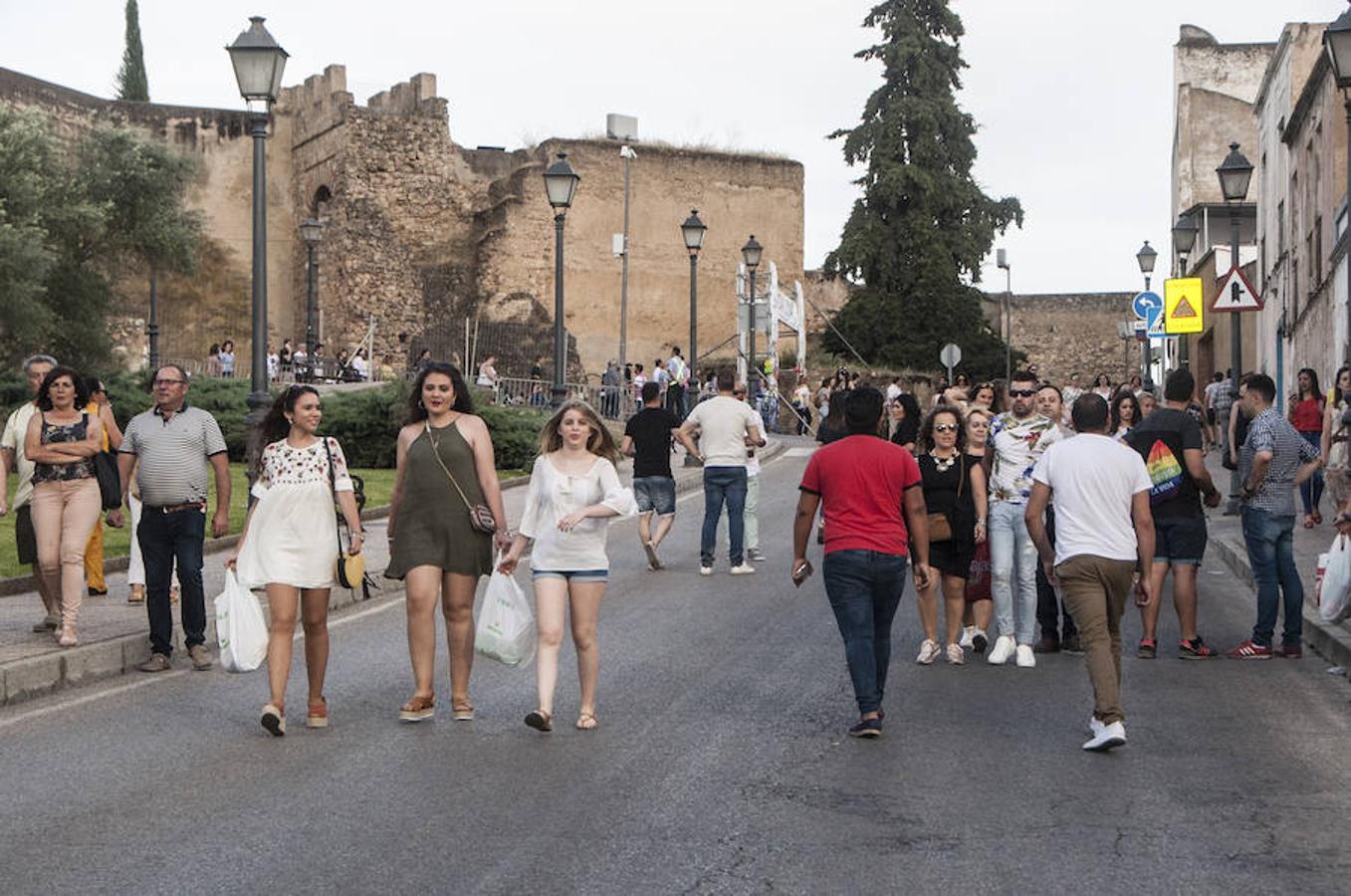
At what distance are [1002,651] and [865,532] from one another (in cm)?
278

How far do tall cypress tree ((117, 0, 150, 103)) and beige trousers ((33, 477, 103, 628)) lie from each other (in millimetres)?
64675

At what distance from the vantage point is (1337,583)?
35.8ft

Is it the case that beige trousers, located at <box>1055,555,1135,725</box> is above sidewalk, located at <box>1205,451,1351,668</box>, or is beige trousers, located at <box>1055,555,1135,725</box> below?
above

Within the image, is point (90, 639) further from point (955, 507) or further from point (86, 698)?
point (955, 507)

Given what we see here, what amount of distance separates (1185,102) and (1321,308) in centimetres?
2794

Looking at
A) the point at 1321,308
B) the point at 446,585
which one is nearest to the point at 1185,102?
the point at 1321,308

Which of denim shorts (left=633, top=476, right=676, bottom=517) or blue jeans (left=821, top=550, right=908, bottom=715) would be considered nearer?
blue jeans (left=821, top=550, right=908, bottom=715)

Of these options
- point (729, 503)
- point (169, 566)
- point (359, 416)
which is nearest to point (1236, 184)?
point (729, 503)

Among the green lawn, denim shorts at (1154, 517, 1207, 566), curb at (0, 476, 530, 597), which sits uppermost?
denim shorts at (1154, 517, 1207, 566)

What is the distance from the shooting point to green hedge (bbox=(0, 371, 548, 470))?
28.8m

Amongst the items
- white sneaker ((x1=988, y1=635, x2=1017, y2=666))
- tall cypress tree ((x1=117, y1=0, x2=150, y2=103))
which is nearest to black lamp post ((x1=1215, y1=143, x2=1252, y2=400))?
white sneaker ((x1=988, y1=635, x2=1017, y2=666))

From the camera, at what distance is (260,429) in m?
9.01

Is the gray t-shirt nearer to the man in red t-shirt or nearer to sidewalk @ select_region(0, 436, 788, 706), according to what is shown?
sidewalk @ select_region(0, 436, 788, 706)

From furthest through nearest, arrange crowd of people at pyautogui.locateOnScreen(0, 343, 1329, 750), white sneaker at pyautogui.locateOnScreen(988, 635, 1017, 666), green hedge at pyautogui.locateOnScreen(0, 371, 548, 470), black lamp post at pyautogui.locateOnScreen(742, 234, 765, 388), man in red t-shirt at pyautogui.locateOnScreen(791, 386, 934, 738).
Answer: black lamp post at pyautogui.locateOnScreen(742, 234, 765, 388) → green hedge at pyautogui.locateOnScreen(0, 371, 548, 470) → white sneaker at pyautogui.locateOnScreen(988, 635, 1017, 666) → crowd of people at pyautogui.locateOnScreen(0, 343, 1329, 750) → man in red t-shirt at pyautogui.locateOnScreen(791, 386, 934, 738)
